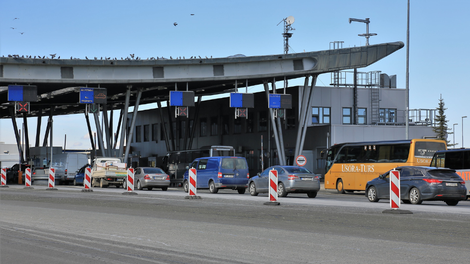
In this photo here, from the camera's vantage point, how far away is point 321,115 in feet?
194

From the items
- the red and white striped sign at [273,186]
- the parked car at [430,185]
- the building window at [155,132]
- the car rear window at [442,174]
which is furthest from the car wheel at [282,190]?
the building window at [155,132]

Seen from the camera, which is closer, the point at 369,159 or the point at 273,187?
the point at 273,187

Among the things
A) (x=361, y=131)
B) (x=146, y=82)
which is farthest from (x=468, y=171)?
(x=146, y=82)

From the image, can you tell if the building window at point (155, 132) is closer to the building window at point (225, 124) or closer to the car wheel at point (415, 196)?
the building window at point (225, 124)

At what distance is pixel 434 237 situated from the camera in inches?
456

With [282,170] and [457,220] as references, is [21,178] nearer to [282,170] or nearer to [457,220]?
[282,170]

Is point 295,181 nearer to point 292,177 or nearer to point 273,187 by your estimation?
point 292,177

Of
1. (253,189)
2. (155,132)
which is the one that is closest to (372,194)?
(253,189)

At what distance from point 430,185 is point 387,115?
129 ft

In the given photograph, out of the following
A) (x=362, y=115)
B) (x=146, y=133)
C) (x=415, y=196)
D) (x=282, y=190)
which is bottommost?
(x=282, y=190)

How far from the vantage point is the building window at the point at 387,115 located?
60469 mm

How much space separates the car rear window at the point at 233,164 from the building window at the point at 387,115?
31998 mm

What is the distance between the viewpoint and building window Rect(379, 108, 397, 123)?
60469mm

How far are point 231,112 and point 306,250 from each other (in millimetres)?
59343
